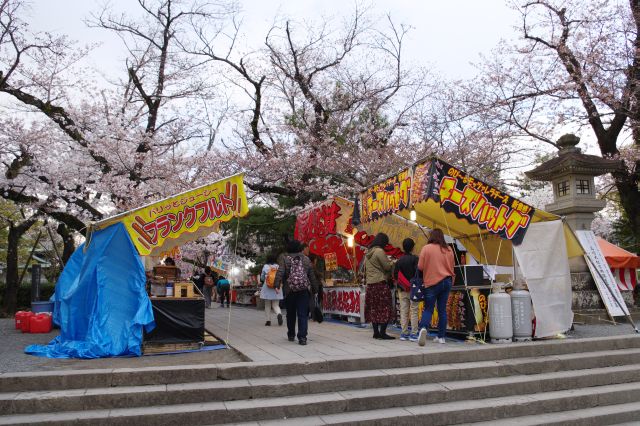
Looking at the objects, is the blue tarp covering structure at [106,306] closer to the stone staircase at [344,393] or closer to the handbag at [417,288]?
the stone staircase at [344,393]

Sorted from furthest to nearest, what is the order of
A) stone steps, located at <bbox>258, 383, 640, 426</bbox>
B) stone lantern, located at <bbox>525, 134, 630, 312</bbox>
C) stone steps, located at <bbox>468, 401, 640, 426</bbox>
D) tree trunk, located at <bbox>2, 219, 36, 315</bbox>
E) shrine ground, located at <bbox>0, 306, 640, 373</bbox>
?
→ tree trunk, located at <bbox>2, 219, 36, 315</bbox>
stone lantern, located at <bbox>525, 134, 630, 312</bbox>
shrine ground, located at <bbox>0, 306, 640, 373</bbox>
stone steps, located at <bbox>468, 401, 640, 426</bbox>
stone steps, located at <bbox>258, 383, 640, 426</bbox>

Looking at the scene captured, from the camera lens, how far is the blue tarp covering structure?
7.10 metres

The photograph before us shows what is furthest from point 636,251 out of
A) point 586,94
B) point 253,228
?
point 253,228

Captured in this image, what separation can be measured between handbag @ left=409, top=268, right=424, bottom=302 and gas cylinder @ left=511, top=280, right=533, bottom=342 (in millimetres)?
1476

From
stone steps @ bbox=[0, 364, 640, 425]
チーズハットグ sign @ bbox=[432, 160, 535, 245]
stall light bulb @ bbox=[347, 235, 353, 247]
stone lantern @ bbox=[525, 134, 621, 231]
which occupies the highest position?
stone lantern @ bbox=[525, 134, 621, 231]

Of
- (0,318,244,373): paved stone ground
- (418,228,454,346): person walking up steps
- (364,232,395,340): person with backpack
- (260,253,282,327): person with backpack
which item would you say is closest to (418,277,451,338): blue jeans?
(418,228,454,346): person walking up steps

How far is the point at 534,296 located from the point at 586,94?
934 centimetres

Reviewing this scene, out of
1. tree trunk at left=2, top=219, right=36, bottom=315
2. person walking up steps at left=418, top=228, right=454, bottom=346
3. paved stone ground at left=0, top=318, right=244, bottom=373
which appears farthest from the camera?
tree trunk at left=2, top=219, right=36, bottom=315

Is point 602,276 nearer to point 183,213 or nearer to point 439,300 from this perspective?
point 439,300

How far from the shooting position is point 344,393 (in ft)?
18.0

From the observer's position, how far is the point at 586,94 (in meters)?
14.3

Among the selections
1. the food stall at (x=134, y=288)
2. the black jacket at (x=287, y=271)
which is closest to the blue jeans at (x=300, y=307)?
the black jacket at (x=287, y=271)

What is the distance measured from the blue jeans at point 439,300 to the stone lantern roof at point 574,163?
5832 mm

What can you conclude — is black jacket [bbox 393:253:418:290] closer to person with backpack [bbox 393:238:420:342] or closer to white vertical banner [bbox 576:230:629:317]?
person with backpack [bbox 393:238:420:342]
